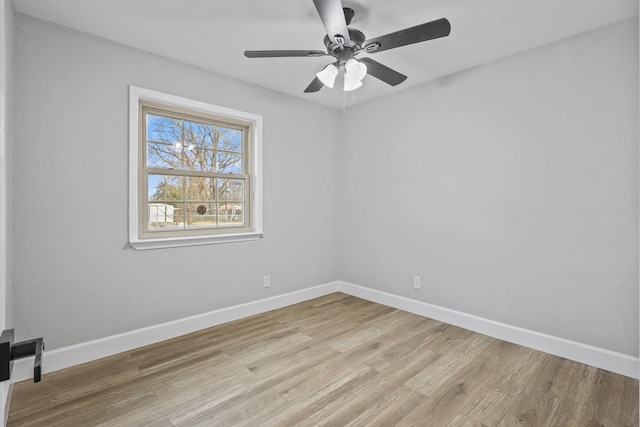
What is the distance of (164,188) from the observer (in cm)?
296

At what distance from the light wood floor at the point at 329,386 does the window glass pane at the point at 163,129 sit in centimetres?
176

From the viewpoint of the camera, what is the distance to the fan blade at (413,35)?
183 centimetres

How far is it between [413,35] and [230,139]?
82.6 inches

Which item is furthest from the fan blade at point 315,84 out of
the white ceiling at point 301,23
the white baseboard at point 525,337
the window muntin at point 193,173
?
the white baseboard at point 525,337

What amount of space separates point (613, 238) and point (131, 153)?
3.65 m

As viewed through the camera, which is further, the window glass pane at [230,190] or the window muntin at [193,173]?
the window glass pane at [230,190]

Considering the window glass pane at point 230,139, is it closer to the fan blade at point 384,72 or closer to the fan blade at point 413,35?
the fan blade at point 384,72

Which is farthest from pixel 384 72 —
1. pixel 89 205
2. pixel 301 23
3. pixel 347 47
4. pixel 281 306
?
pixel 281 306

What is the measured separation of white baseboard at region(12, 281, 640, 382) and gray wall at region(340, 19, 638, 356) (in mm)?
75

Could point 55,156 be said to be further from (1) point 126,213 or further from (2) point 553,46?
(2) point 553,46

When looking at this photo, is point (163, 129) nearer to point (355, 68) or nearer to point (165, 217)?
point (165, 217)

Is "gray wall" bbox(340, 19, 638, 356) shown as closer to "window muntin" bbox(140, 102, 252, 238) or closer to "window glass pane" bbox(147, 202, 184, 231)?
"window muntin" bbox(140, 102, 252, 238)

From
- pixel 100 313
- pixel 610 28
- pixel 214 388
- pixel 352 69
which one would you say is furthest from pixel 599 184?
pixel 100 313

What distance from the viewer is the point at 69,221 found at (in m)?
2.39
